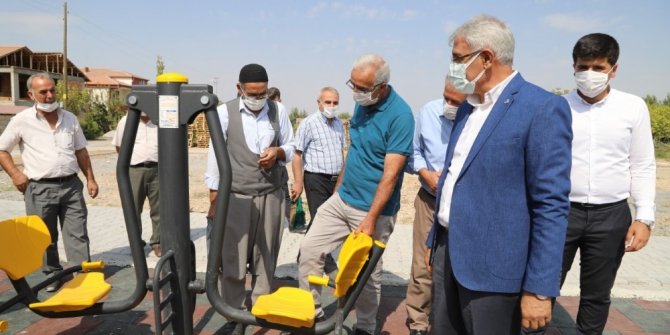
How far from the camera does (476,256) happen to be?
1938mm

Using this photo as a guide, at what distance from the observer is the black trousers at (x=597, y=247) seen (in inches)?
110

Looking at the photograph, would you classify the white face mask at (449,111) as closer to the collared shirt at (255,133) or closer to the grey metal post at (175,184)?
the collared shirt at (255,133)

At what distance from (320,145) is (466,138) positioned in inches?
135

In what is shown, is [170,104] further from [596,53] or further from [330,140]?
[330,140]

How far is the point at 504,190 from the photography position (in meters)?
1.85

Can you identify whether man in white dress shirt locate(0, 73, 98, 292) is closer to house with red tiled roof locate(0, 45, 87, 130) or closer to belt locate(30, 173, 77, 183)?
belt locate(30, 173, 77, 183)

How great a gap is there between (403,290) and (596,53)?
2.70m

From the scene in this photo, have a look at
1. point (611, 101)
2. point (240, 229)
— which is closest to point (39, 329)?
point (240, 229)

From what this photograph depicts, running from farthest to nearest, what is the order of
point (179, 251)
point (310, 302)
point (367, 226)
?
point (367, 226), point (310, 302), point (179, 251)

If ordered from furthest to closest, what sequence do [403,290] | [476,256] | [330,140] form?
[330,140] < [403,290] < [476,256]

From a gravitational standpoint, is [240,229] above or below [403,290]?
above

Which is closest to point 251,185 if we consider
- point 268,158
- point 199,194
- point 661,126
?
point 268,158

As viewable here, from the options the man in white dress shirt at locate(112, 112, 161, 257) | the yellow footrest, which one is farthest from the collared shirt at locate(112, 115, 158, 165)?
the yellow footrest

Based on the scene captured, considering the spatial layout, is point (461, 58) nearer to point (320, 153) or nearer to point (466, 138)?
point (466, 138)
